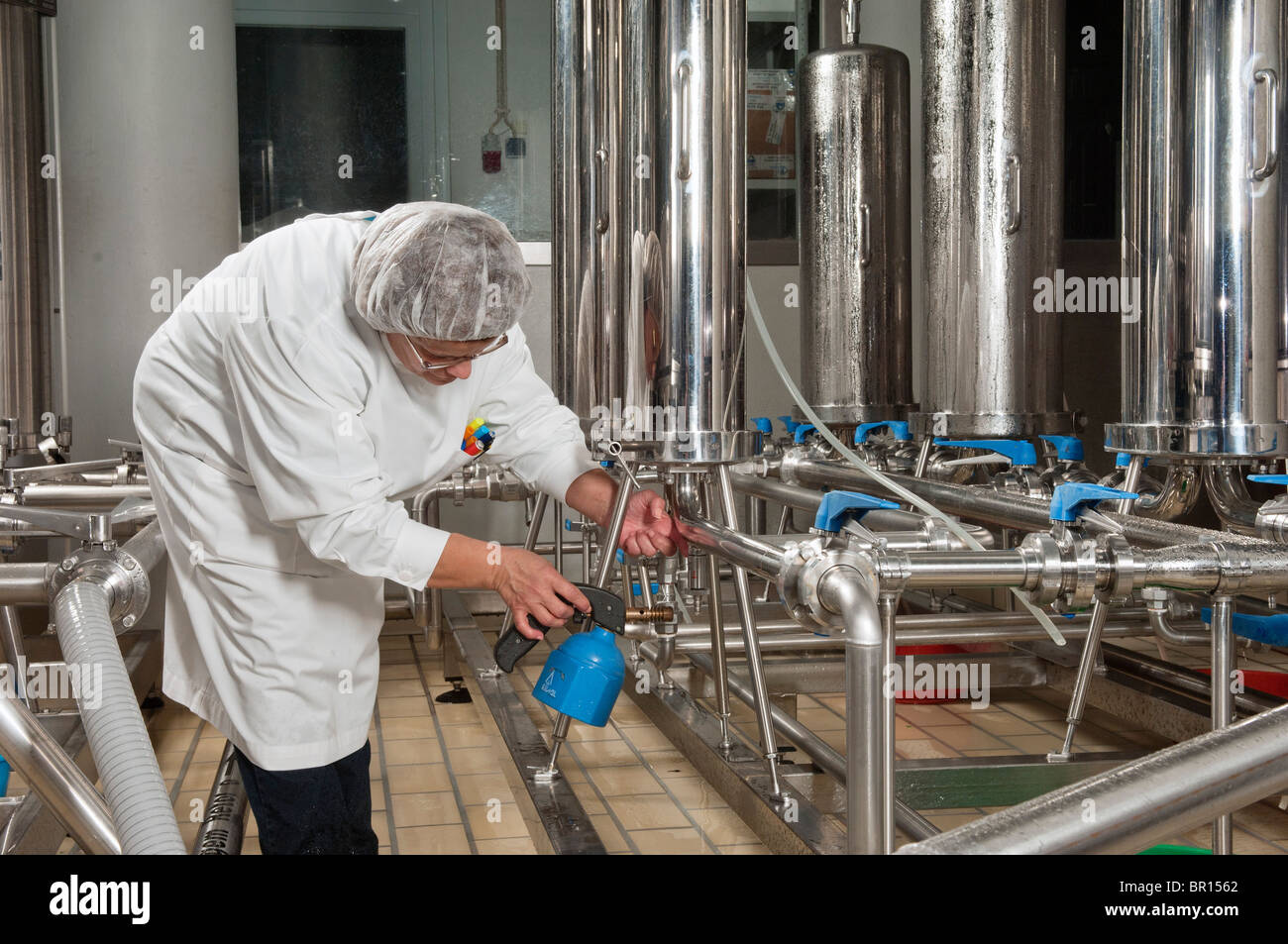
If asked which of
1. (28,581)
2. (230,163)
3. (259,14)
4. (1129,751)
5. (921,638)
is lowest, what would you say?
(1129,751)

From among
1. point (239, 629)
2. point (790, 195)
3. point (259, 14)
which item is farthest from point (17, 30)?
point (790, 195)

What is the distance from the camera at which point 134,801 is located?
941 mm

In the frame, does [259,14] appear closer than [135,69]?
No

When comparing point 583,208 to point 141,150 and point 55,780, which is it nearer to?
point 141,150

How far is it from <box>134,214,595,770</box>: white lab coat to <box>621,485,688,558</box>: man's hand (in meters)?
0.31

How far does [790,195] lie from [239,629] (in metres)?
3.80

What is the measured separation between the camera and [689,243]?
75.3 inches

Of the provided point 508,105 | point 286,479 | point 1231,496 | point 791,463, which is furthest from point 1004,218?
point 508,105

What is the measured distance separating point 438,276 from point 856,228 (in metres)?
2.16

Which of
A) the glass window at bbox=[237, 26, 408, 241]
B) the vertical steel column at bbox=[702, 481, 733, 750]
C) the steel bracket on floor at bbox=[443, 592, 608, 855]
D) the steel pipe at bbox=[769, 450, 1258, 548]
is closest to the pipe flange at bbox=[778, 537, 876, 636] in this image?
the steel pipe at bbox=[769, 450, 1258, 548]

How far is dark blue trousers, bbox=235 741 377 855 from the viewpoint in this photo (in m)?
1.59

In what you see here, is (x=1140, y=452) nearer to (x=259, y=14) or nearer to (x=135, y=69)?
(x=135, y=69)

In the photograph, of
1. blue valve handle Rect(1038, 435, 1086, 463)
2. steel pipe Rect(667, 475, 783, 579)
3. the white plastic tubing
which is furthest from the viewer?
blue valve handle Rect(1038, 435, 1086, 463)

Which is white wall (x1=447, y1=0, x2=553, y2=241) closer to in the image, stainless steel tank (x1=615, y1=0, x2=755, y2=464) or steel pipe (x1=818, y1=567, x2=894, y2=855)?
stainless steel tank (x1=615, y1=0, x2=755, y2=464)
